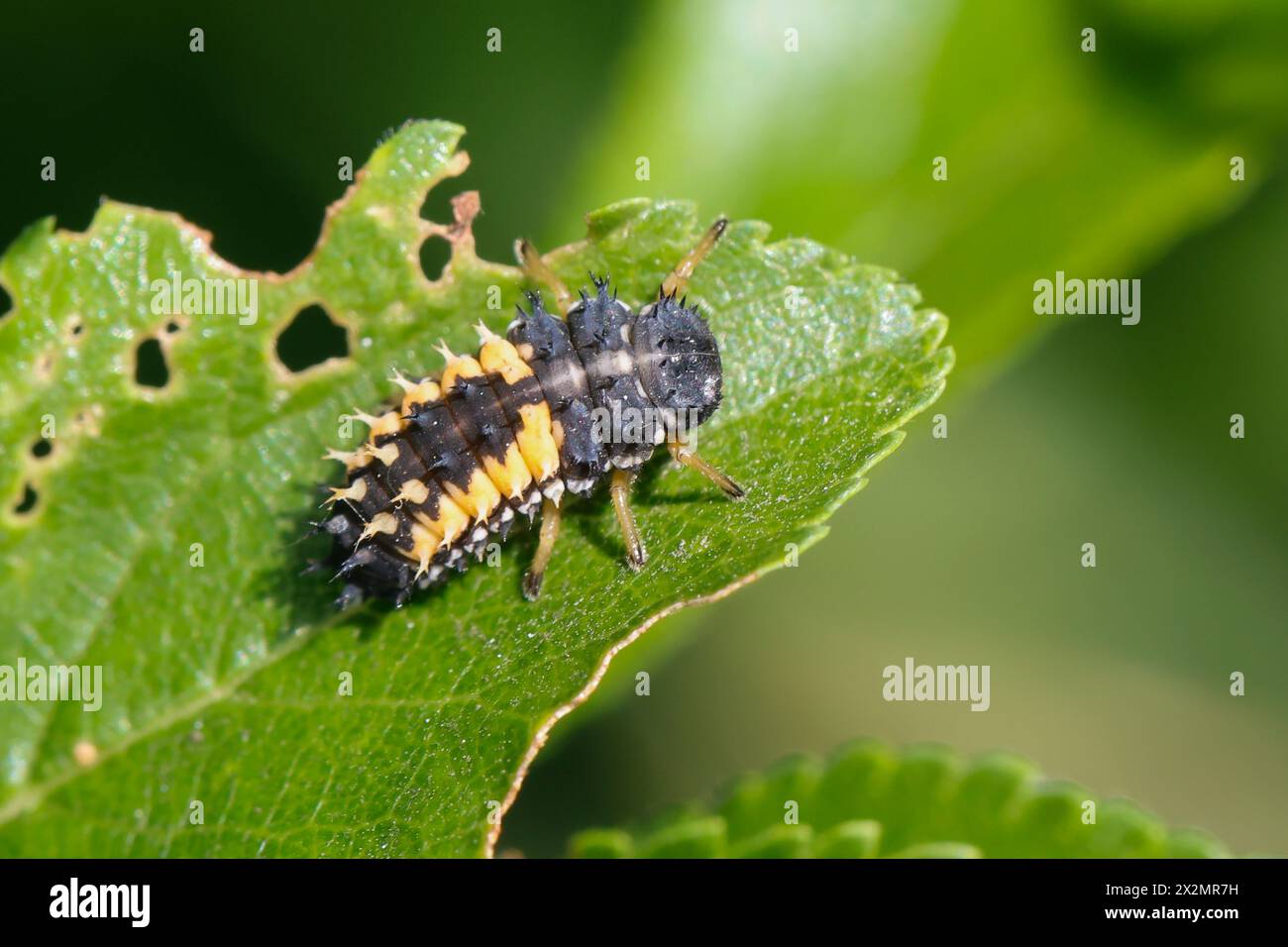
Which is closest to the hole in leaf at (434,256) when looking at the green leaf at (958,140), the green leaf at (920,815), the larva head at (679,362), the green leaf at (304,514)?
the green leaf at (304,514)

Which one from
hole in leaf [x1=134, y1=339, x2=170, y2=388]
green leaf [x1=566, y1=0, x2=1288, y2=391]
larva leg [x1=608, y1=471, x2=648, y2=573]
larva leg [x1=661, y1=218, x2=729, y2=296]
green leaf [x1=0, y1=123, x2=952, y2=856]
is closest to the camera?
green leaf [x1=0, y1=123, x2=952, y2=856]

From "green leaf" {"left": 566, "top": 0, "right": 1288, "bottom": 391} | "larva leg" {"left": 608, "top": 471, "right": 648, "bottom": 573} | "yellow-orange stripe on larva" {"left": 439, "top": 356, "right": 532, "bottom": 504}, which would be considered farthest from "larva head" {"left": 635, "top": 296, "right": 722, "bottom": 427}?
"green leaf" {"left": 566, "top": 0, "right": 1288, "bottom": 391}

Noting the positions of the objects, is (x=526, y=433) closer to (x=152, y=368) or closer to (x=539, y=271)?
(x=539, y=271)

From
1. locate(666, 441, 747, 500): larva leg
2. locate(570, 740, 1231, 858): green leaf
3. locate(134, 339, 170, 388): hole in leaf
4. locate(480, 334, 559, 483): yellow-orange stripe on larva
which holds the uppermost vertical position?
locate(134, 339, 170, 388): hole in leaf

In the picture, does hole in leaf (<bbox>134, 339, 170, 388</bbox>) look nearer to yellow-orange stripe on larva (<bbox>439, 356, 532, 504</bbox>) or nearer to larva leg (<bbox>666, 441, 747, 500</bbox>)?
yellow-orange stripe on larva (<bbox>439, 356, 532, 504</bbox>)

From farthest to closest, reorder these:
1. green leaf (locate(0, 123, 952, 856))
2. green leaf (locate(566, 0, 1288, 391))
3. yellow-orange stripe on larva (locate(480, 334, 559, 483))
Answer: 1. green leaf (locate(566, 0, 1288, 391))
2. yellow-orange stripe on larva (locate(480, 334, 559, 483))
3. green leaf (locate(0, 123, 952, 856))

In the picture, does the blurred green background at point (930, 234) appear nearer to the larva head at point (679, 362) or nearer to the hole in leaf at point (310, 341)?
the larva head at point (679, 362)

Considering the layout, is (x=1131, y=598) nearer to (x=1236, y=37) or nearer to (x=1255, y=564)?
(x=1255, y=564)
